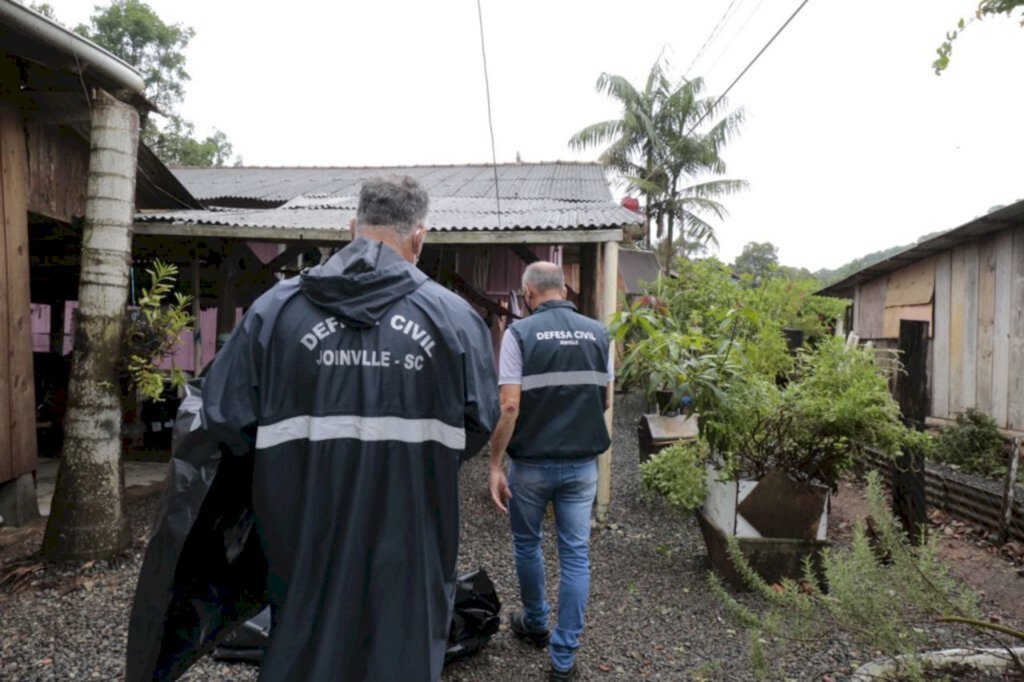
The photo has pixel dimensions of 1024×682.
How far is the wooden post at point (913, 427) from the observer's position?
13.9 ft

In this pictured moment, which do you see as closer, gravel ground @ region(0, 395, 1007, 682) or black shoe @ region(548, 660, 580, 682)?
black shoe @ region(548, 660, 580, 682)

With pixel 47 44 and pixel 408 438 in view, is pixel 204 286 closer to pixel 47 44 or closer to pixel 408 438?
pixel 47 44

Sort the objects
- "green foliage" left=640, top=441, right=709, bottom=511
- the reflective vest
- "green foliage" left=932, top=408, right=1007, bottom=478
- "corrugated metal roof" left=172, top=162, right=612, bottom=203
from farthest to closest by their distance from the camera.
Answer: "corrugated metal roof" left=172, top=162, right=612, bottom=203
"green foliage" left=932, top=408, right=1007, bottom=478
"green foliage" left=640, top=441, right=709, bottom=511
the reflective vest

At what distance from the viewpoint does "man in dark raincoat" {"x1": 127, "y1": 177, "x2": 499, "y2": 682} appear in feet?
5.54

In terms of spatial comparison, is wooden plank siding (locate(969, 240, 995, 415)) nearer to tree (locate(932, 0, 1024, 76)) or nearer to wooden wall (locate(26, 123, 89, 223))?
tree (locate(932, 0, 1024, 76))

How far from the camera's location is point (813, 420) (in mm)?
4051

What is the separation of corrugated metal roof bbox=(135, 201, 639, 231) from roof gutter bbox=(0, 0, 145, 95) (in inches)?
62.2

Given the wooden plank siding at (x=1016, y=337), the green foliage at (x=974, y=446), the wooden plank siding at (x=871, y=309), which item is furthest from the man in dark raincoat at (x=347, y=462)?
the wooden plank siding at (x=871, y=309)

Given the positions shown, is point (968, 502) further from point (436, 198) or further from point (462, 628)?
point (436, 198)

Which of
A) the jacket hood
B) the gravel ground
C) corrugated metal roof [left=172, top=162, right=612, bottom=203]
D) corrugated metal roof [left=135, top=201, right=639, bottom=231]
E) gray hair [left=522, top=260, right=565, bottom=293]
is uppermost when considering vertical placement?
corrugated metal roof [left=172, top=162, right=612, bottom=203]

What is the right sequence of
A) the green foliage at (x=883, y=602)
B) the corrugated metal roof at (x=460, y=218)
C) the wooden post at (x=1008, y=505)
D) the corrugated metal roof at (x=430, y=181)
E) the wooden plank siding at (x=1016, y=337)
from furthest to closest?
the corrugated metal roof at (x=430, y=181)
the wooden plank siding at (x=1016, y=337)
the corrugated metal roof at (x=460, y=218)
the wooden post at (x=1008, y=505)
the green foliage at (x=883, y=602)

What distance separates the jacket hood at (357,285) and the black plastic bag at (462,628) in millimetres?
1876

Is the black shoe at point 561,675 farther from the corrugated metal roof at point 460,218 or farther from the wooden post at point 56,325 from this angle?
the wooden post at point 56,325

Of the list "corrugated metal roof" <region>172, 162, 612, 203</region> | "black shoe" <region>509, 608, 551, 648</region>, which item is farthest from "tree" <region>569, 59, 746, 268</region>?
"black shoe" <region>509, 608, 551, 648</region>
